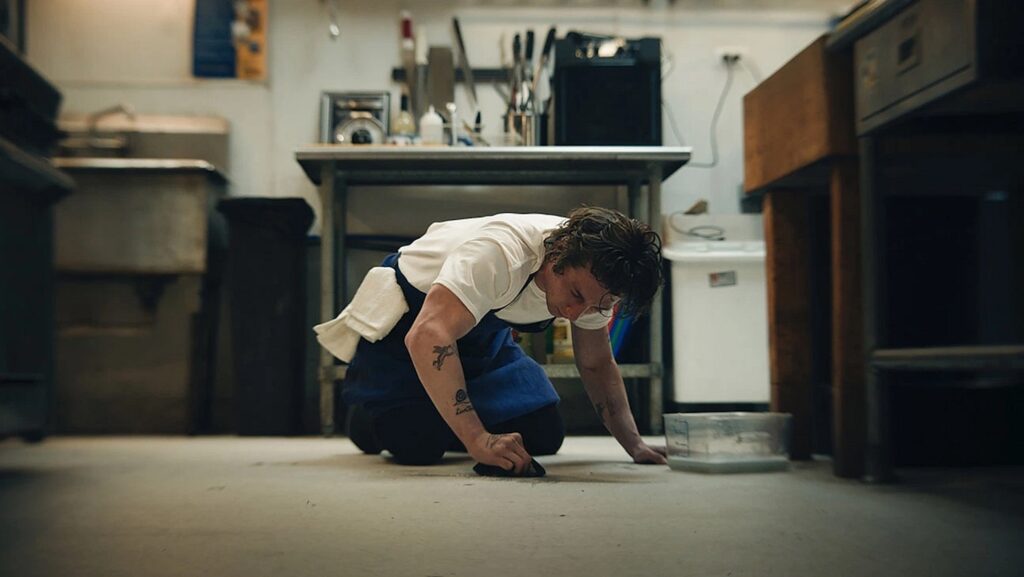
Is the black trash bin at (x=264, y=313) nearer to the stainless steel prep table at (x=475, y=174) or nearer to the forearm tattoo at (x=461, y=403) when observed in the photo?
the stainless steel prep table at (x=475, y=174)

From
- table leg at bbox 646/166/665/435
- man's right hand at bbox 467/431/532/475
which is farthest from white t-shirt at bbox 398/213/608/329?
table leg at bbox 646/166/665/435

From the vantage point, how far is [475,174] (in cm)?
305

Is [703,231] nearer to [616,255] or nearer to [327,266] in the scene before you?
[327,266]

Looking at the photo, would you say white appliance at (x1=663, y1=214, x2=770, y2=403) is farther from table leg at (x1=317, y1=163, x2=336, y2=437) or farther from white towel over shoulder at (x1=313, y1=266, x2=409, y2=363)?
white towel over shoulder at (x1=313, y1=266, x2=409, y2=363)

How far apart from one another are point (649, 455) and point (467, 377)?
39cm

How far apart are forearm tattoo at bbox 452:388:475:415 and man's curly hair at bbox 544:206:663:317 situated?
267 mm

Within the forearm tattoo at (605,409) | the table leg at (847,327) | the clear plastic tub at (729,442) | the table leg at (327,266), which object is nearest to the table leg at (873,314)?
the table leg at (847,327)

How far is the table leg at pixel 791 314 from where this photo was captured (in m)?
1.98

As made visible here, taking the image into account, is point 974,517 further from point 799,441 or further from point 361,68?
point 361,68

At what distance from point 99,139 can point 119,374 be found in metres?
0.82

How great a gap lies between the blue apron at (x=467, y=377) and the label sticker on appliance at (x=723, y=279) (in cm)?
112

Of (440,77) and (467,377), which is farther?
(440,77)

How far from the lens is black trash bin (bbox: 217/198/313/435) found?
302 centimetres

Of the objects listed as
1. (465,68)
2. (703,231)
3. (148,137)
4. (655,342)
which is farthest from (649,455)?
(148,137)
